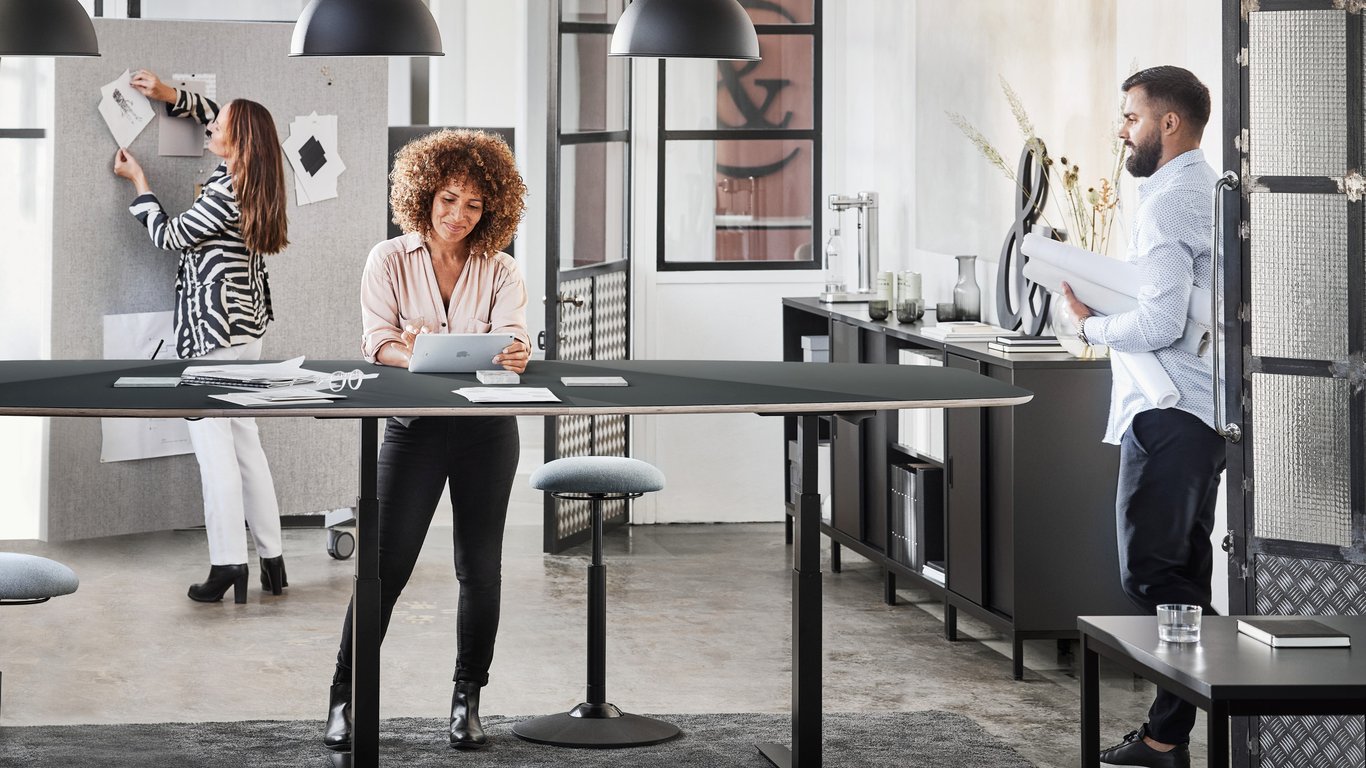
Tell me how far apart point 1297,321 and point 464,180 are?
2.01m

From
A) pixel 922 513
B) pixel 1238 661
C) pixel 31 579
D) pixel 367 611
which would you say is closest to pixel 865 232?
pixel 922 513

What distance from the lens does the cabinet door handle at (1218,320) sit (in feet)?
11.9

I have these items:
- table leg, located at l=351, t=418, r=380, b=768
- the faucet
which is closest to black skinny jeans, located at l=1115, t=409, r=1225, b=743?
table leg, located at l=351, t=418, r=380, b=768

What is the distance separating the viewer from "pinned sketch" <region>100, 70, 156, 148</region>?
627 centimetres

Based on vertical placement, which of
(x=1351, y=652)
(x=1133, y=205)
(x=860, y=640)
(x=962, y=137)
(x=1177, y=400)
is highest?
(x=962, y=137)

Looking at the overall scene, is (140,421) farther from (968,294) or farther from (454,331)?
(968,294)

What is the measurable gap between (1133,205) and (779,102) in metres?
2.81

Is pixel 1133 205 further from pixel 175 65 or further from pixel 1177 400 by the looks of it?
pixel 175 65

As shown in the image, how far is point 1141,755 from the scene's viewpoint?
416 centimetres

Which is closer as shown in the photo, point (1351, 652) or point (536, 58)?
point (1351, 652)

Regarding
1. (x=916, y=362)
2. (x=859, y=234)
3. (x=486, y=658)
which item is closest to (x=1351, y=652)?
(x=486, y=658)

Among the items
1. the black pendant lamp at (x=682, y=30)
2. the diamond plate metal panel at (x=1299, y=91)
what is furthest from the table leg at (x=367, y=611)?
the diamond plate metal panel at (x=1299, y=91)

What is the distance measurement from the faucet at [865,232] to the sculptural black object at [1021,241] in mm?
1179

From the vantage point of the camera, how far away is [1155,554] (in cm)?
407
